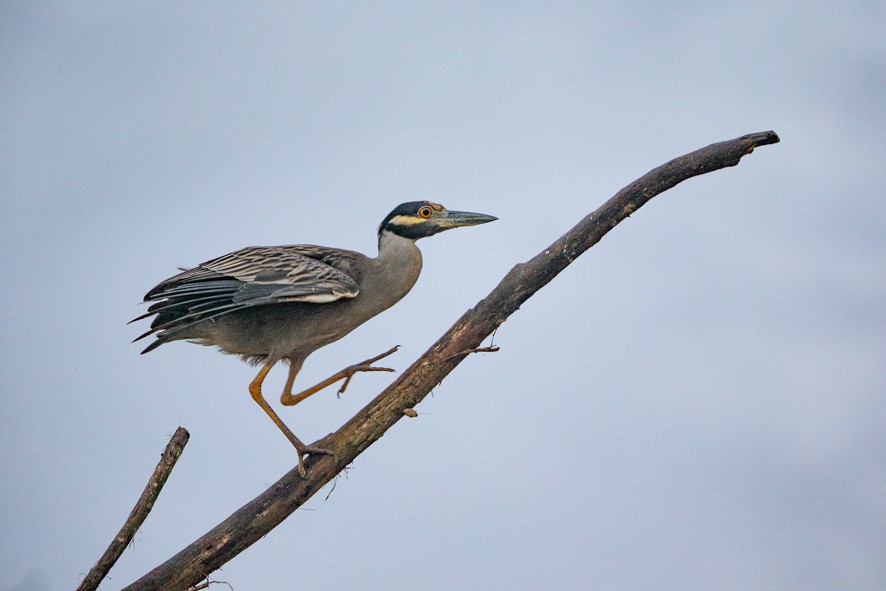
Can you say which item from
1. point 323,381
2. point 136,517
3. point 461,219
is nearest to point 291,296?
point 323,381

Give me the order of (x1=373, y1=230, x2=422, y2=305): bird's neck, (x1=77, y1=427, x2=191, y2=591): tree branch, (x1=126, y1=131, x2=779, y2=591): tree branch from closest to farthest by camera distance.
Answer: (x1=126, y1=131, x2=779, y2=591): tree branch → (x1=77, y1=427, x2=191, y2=591): tree branch → (x1=373, y1=230, x2=422, y2=305): bird's neck

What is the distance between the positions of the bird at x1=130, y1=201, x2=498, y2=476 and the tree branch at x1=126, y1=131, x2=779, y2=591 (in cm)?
13

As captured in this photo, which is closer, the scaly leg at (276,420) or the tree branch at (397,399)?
the tree branch at (397,399)

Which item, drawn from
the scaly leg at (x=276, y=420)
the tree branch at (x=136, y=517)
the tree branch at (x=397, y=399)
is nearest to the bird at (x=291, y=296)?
the scaly leg at (x=276, y=420)

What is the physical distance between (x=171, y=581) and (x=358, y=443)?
42.1 inches

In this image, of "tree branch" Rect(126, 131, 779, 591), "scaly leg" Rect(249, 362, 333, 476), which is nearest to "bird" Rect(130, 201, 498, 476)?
"scaly leg" Rect(249, 362, 333, 476)

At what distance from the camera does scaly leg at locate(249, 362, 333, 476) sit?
4.15 metres

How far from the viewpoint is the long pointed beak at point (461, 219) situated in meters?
4.56

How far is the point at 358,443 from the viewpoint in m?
4.14

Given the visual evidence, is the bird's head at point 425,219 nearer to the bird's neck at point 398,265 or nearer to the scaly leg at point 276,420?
the bird's neck at point 398,265

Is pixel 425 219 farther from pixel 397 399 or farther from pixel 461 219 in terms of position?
pixel 397 399

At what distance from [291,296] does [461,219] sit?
99 centimetres

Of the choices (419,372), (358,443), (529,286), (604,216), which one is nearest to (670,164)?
(604,216)

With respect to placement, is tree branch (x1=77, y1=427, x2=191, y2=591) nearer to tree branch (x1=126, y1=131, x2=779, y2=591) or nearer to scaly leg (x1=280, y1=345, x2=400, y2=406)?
tree branch (x1=126, y1=131, x2=779, y2=591)
